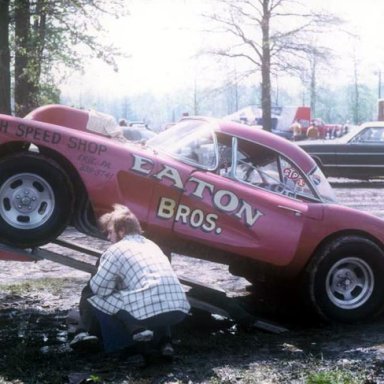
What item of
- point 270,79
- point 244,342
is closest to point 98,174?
point 244,342

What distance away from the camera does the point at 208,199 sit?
616 centimetres

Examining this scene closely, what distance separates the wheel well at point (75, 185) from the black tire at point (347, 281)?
200cm

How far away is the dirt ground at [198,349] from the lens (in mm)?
4766

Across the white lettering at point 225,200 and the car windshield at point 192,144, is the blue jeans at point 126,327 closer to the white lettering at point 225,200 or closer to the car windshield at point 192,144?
the white lettering at point 225,200

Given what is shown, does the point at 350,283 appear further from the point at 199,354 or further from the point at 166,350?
the point at 166,350

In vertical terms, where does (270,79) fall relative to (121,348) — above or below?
above

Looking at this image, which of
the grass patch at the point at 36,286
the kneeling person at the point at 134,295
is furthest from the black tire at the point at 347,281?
the grass patch at the point at 36,286

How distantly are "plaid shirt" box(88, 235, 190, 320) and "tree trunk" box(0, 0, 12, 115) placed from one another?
501 inches

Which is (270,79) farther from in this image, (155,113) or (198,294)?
(155,113)

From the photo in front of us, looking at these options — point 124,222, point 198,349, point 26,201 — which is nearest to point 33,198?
point 26,201

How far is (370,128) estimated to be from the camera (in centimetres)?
1936

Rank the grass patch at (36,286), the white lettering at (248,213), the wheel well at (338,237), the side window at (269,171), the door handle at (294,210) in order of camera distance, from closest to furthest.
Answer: the white lettering at (248,213) < the door handle at (294,210) < the wheel well at (338,237) < the side window at (269,171) < the grass patch at (36,286)

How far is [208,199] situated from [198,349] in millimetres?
1323

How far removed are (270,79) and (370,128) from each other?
12.7 metres
